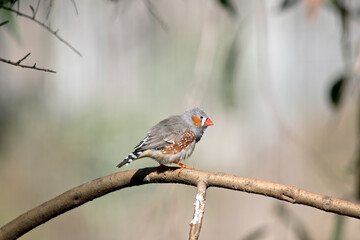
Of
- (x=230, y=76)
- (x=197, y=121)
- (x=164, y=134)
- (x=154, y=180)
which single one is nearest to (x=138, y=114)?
(x=230, y=76)

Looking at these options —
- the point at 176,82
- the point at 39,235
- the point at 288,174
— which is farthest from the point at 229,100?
the point at 39,235

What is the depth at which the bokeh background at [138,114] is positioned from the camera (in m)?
5.24

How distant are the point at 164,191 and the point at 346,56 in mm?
1355

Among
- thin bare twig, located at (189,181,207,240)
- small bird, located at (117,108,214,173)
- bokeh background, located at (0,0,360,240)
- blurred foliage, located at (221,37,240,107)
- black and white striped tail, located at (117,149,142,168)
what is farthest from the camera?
bokeh background, located at (0,0,360,240)

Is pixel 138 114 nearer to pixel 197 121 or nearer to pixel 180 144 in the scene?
pixel 197 121

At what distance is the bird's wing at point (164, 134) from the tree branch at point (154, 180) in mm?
404

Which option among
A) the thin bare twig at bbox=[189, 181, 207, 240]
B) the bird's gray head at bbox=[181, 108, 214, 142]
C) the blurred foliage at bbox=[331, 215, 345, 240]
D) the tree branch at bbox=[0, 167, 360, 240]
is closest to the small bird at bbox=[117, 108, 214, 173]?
the bird's gray head at bbox=[181, 108, 214, 142]

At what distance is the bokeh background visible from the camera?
17.2 feet

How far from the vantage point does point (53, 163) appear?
5.53 m

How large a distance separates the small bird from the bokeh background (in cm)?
243

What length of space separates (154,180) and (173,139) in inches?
21.6

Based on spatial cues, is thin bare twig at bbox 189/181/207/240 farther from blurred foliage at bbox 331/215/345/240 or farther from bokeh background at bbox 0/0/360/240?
bokeh background at bbox 0/0/360/240

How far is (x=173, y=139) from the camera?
250 cm

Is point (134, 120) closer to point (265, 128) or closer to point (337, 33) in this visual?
point (265, 128)
